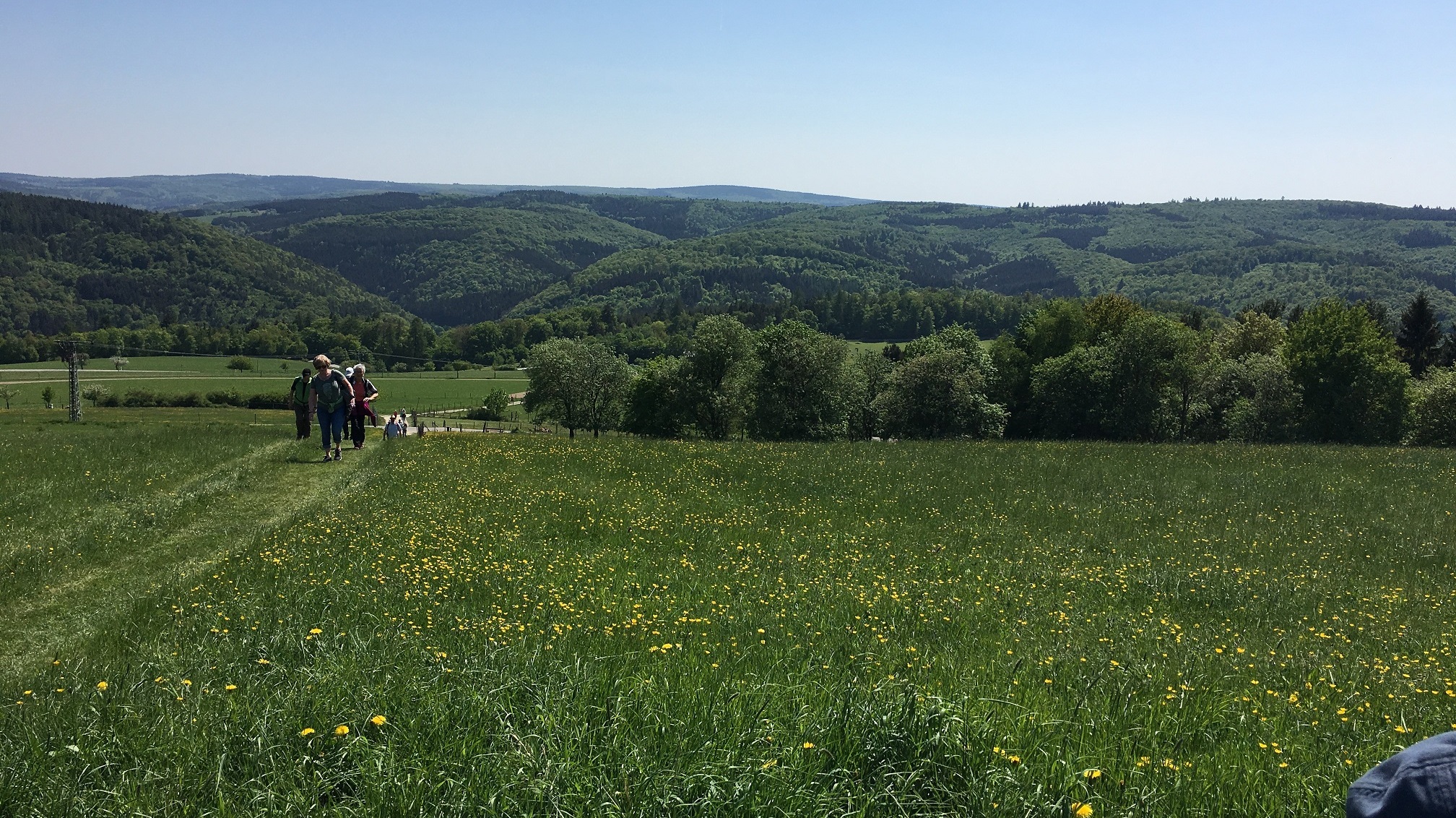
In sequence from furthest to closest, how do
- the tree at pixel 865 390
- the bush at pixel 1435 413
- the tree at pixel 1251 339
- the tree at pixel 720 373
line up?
the tree at pixel 1251 339 < the tree at pixel 865 390 < the tree at pixel 720 373 < the bush at pixel 1435 413

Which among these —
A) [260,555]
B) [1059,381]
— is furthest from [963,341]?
[260,555]

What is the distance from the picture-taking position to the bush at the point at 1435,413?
56062mm

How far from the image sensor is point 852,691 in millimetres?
5711

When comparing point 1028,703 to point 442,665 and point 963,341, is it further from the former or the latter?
point 963,341

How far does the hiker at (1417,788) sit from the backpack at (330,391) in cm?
2247

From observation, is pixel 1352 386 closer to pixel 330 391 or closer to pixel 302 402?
pixel 330 391

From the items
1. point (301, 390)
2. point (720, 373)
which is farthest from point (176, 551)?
point (720, 373)

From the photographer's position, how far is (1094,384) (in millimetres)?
66688

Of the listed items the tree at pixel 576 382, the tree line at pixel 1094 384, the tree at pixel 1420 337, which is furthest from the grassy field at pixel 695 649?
the tree at pixel 1420 337

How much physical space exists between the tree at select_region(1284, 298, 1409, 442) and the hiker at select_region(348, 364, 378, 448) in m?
62.5

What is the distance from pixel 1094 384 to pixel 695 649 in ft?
217

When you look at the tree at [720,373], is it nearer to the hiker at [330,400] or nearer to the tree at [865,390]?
the tree at [865,390]

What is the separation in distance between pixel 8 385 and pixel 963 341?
136654 millimetres

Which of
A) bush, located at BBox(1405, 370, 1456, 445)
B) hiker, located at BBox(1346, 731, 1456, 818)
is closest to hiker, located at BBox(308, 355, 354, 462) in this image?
hiker, located at BBox(1346, 731, 1456, 818)
